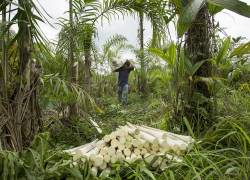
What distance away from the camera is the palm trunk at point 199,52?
4.58 m

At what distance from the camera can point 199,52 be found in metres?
4.61

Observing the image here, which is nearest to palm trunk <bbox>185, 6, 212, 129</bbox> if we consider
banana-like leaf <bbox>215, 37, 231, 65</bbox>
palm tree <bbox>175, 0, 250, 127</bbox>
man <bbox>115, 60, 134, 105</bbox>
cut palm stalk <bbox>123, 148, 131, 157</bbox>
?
palm tree <bbox>175, 0, 250, 127</bbox>

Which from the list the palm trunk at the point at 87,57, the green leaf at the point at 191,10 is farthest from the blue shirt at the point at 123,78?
the green leaf at the point at 191,10

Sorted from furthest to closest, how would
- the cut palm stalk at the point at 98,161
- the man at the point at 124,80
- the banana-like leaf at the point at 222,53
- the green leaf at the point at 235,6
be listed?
the man at the point at 124,80 → the banana-like leaf at the point at 222,53 → the cut palm stalk at the point at 98,161 → the green leaf at the point at 235,6

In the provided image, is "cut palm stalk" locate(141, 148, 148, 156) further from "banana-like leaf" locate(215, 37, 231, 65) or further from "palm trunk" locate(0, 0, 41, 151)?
"banana-like leaf" locate(215, 37, 231, 65)

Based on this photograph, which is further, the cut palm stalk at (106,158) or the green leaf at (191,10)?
the cut palm stalk at (106,158)

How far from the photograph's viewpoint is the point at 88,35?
618 centimetres

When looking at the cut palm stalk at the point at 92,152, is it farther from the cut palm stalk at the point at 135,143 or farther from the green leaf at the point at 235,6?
the green leaf at the point at 235,6

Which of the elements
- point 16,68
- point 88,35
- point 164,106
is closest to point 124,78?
point 88,35

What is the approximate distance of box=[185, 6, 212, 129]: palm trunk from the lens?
458cm

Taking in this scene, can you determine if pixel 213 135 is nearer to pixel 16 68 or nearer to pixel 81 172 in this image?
pixel 81 172

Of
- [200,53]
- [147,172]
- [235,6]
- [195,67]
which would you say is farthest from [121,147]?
[200,53]

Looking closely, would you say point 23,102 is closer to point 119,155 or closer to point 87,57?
point 119,155

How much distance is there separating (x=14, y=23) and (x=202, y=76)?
2210 mm
